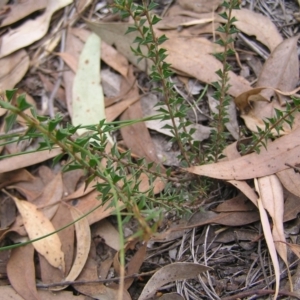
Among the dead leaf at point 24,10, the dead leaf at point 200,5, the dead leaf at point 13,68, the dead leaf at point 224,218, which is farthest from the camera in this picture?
the dead leaf at point 24,10

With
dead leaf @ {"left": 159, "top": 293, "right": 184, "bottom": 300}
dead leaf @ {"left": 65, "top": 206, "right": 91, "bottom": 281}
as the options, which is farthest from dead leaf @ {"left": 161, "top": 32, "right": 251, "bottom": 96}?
dead leaf @ {"left": 159, "top": 293, "right": 184, "bottom": 300}

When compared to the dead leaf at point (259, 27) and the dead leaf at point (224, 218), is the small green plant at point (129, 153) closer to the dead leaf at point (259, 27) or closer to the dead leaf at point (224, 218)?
the dead leaf at point (224, 218)

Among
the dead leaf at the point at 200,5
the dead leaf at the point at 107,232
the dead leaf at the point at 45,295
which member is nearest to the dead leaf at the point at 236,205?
the dead leaf at the point at 107,232

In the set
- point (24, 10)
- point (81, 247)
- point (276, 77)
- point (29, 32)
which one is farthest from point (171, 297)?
point (24, 10)

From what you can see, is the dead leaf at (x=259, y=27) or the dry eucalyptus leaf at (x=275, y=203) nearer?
the dry eucalyptus leaf at (x=275, y=203)

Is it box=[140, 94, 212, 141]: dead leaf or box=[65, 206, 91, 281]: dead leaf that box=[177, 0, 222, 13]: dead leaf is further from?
box=[65, 206, 91, 281]: dead leaf

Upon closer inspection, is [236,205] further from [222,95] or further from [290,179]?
[222,95]

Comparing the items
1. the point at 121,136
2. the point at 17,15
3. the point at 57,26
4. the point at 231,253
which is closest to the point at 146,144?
the point at 121,136
